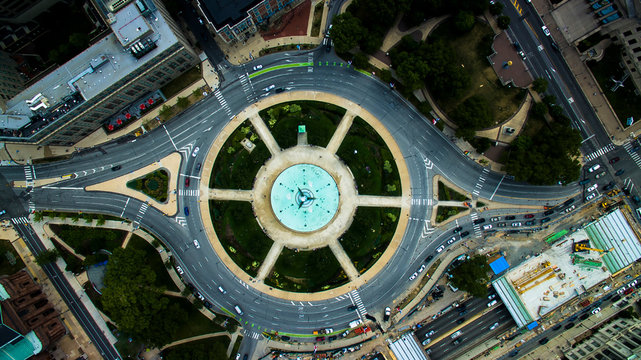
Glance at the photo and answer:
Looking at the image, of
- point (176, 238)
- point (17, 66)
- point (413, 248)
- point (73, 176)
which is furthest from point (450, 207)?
point (17, 66)

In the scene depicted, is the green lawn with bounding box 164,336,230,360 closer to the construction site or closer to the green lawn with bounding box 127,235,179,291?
the green lawn with bounding box 127,235,179,291

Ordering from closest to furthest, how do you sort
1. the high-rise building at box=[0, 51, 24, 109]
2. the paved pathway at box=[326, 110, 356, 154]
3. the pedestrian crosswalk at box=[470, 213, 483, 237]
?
the high-rise building at box=[0, 51, 24, 109], the paved pathway at box=[326, 110, 356, 154], the pedestrian crosswalk at box=[470, 213, 483, 237]

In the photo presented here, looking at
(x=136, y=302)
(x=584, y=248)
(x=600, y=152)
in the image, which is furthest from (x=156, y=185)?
(x=600, y=152)

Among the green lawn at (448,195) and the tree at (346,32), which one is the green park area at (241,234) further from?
the tree at (346,32)

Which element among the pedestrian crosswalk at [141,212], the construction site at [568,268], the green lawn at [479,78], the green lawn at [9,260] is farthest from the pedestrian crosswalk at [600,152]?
the green lawn at [9,260]

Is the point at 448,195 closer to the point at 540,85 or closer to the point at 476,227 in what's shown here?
the point at 476,227

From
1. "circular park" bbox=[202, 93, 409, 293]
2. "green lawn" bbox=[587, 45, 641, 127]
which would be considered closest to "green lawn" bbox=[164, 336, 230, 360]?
"circular park" bbox=[202, 93, 409, 293]
